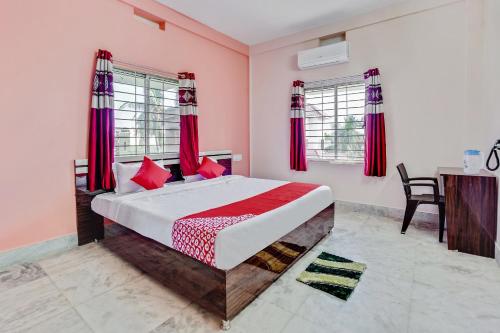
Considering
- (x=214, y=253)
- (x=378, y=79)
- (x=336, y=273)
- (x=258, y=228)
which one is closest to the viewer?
(x=214, y=253)

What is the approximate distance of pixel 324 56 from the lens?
419 cm

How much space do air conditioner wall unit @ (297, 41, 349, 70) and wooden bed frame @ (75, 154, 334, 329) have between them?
249 centimetres

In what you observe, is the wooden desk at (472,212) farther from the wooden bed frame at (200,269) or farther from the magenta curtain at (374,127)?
the wooden bed frame at (200,269)

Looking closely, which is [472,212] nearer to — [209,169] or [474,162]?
[474,162]

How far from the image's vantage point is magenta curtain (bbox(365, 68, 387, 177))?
377 centimetres

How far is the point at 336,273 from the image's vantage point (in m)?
2.30

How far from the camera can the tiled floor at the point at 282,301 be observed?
169 centimetres

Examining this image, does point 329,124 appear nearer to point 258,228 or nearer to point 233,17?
point 233,17

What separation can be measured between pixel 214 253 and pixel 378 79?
136 inches

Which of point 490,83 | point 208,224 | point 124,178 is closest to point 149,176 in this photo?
point 124,178

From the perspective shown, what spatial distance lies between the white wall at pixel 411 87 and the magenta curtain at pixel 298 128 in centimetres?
21

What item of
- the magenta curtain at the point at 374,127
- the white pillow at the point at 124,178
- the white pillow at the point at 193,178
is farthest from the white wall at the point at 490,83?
the white pillow at the point at 124,178

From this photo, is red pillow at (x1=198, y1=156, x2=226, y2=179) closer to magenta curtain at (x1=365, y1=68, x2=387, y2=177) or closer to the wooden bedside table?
the wooden bedside table

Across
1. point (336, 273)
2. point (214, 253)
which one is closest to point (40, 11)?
point (214, 253)
